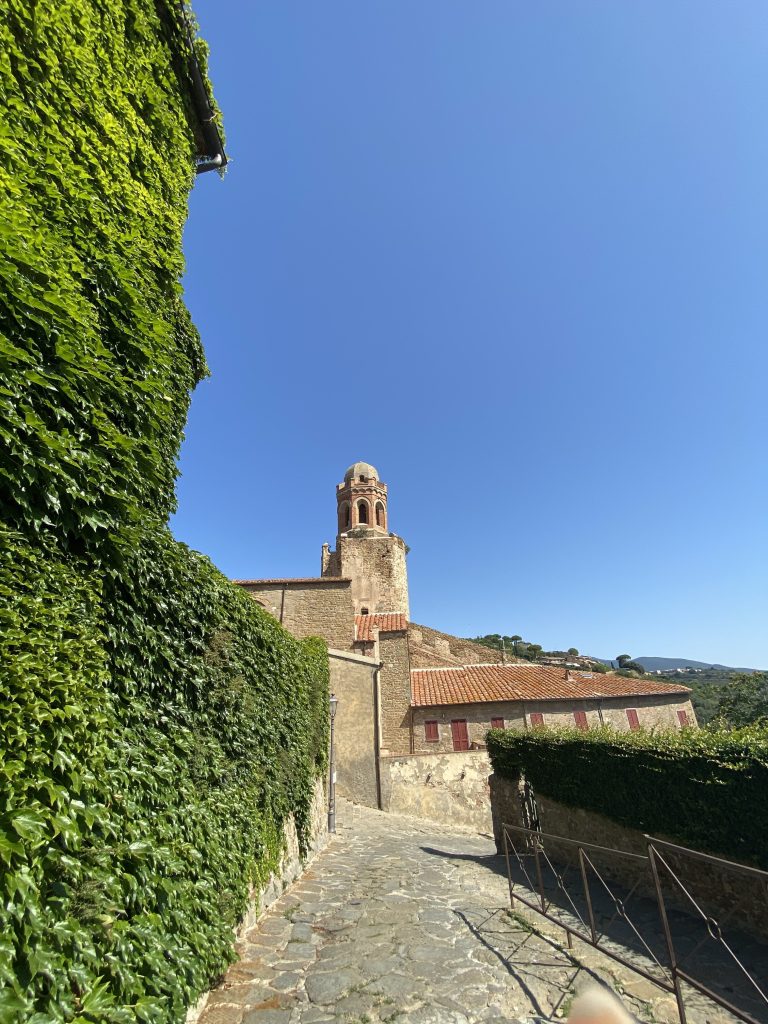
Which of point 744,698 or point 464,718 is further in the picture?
point 744,698

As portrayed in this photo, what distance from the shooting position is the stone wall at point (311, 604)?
20938 mm

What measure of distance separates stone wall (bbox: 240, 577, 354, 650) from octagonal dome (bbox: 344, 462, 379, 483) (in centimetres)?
1751

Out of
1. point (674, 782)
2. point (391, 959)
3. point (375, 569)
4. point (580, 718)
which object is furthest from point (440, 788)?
point (375, 569)

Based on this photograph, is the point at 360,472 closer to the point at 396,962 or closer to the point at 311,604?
the point at 311,604

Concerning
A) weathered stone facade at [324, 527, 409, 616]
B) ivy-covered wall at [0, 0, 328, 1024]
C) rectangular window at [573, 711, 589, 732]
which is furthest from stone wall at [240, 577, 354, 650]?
ivy-covered wall at [0, 0, 328, 1024]

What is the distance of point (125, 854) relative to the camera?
9.04 ft

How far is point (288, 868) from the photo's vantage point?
6859mm

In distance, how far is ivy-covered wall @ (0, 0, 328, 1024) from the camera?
2.24 meters

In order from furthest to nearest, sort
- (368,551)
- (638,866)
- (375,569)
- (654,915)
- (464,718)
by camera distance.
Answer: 1. (368,551)
2. (375,569)
3. (464,718)
4. (638,866)
5. (654,915)

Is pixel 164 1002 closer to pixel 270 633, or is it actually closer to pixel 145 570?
pixel 145 570

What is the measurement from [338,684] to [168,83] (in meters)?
16.4

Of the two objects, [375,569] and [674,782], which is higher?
[375,569]

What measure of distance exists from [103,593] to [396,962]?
4.61 meters

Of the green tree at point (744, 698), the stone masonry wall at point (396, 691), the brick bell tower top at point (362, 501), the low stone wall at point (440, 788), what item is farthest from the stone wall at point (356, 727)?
the green tree at point (744, 698)
